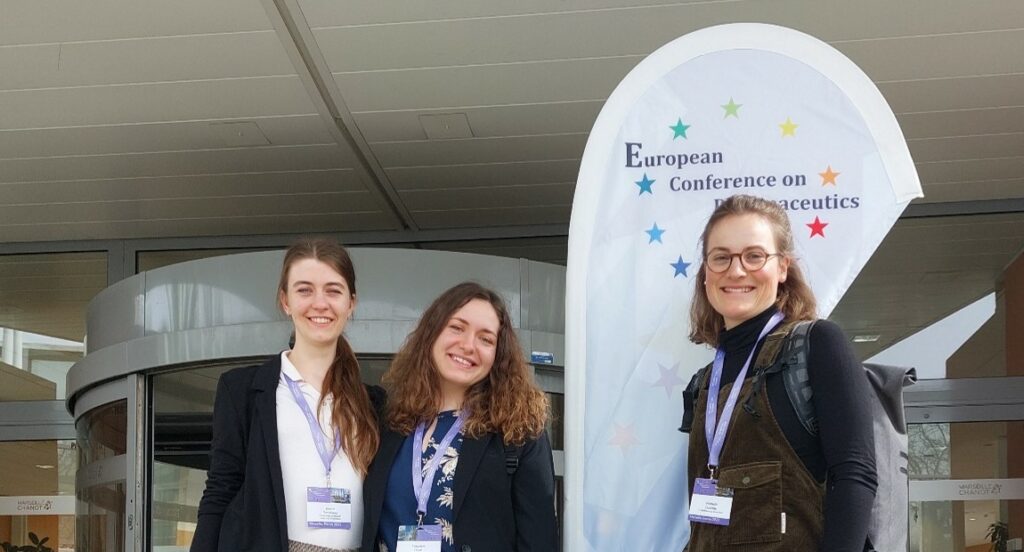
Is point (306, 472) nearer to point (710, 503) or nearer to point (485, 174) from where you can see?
point (710, 503)

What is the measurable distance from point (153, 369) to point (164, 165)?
1541mm

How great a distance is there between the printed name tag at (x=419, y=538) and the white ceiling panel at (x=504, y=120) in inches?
138

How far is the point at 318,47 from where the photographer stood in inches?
218

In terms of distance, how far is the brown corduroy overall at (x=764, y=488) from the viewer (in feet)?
8.58

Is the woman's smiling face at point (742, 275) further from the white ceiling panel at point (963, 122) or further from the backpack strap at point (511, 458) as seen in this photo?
the white ceiling panel at point (963, 122)

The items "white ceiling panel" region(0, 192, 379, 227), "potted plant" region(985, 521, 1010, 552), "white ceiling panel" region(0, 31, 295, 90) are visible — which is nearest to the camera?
"white ceiling panel" region(0, 31, 295, 90)

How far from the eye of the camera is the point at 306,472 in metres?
3.24

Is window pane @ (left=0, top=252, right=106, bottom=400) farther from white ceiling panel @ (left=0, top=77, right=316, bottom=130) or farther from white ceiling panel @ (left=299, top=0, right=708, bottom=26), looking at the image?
white ceiling panel @ (left=299, top=0, right=708, bottom=26)

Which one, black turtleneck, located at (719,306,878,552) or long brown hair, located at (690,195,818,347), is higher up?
long brown hair, located at (690,195,818,347)

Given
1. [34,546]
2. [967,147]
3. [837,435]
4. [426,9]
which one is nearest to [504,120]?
[426,9]

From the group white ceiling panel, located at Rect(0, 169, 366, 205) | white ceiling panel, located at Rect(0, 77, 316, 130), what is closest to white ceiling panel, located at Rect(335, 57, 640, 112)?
white ceiling panel, located at Rect(0, 77, 316, 130)

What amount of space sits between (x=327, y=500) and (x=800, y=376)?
1275 millimetres

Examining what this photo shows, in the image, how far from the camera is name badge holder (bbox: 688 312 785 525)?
2730mm

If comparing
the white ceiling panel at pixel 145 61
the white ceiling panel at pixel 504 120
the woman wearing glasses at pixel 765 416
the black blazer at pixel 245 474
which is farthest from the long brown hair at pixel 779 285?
the white ceiling panel at pixel 504 120
